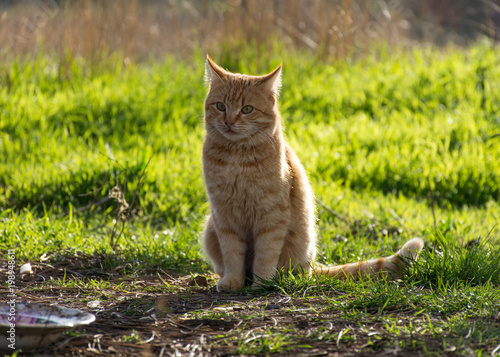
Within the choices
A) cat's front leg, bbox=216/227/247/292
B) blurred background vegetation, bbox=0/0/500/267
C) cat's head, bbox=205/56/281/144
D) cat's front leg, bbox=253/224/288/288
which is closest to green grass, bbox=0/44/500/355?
blurred background vegetation, bbox=0/0/500/267

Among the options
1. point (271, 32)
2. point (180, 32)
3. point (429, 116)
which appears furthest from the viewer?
point (180, 32)

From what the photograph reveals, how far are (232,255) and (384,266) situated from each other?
0.85 metres

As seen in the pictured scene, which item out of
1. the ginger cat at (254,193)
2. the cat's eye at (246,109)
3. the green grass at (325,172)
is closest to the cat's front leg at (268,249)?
the ginger cat at (254,193)

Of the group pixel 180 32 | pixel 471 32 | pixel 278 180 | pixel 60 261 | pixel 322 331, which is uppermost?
pixel 471 32

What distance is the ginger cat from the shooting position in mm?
3039

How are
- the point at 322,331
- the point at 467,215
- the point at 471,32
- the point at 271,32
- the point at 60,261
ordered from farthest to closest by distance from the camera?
the point at 471,32
the point at 271,32
the point at 467,215
the point at 60,261
the point at 322,331

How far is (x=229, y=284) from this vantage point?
3031mm

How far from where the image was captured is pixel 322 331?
2.25 meters

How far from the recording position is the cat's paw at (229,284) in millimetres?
3029

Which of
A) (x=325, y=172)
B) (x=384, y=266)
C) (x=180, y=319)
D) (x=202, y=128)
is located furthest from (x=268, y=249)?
(x=202, y=128)

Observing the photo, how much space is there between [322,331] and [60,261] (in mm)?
1938

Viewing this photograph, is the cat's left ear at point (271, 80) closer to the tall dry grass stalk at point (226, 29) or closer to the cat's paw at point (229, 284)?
the cat's paw at point (229, 284)

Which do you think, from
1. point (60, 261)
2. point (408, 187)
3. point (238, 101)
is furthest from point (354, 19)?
point (60, 261)

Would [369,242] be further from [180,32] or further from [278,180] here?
[180,32]
